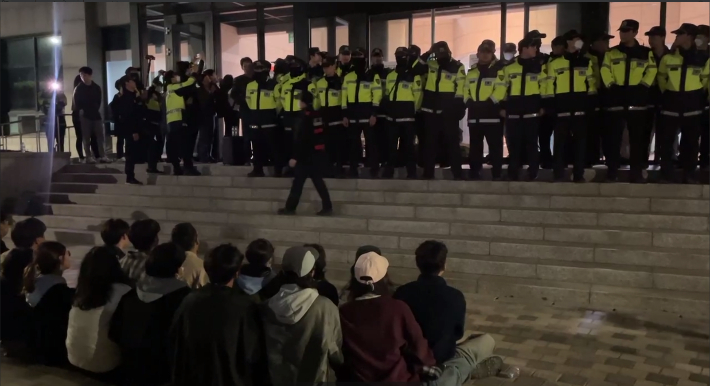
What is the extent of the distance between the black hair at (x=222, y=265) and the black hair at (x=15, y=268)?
194cm

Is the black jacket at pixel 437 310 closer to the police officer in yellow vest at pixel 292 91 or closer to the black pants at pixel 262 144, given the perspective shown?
the police officer in yellow vest at pixel 292 91

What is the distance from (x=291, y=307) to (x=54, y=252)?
1.94 metres

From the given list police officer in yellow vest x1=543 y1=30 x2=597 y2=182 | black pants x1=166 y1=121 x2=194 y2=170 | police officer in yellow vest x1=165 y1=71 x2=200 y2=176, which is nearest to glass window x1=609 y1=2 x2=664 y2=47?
police officer in yellow vest x1=543 y1=30 x2=597 y2=182

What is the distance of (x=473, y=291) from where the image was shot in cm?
638

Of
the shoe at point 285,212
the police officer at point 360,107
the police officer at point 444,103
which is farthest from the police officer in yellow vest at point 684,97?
the shoe at point 285,212

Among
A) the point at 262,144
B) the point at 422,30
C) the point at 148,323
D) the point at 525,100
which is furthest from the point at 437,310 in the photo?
the point at 422,30

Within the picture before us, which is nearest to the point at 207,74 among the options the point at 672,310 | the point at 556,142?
the point at 556,142

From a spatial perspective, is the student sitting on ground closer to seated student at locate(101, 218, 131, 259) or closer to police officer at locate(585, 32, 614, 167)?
seated student at locate(101, 218, 131, 259)

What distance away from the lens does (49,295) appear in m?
4.07

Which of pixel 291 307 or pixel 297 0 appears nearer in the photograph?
pixel 291 307

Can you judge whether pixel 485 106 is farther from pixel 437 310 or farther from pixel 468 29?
pixel 437 310

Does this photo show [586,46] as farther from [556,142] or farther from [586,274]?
[586,274]

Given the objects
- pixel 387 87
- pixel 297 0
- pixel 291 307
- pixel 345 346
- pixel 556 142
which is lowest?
pixel 345 346

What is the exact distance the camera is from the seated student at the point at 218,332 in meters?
3.19
